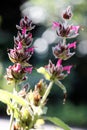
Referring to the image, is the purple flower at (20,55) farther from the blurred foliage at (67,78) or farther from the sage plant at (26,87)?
the blurred foliage at (67,78)

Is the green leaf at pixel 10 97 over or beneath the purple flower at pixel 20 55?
beneath

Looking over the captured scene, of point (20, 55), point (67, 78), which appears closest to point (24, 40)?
point (20, 55)

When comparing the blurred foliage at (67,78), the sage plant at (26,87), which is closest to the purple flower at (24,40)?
the sage plant at (26,87)

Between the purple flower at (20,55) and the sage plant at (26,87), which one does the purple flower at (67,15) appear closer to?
the sage plant at (26,87)

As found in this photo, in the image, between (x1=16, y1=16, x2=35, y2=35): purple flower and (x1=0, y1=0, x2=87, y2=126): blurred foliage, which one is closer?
(x1=16, y1=16, x2=35, y2=35): purple flower

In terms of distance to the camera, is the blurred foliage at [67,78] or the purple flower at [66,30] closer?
the purple flower at [66,30]

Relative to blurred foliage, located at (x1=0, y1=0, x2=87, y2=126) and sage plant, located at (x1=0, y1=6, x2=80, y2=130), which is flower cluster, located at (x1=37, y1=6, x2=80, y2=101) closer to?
sage plant, located at (x1=0, y1=6, x2=80, y2=130)

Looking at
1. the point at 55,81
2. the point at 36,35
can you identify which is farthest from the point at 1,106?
the point at 55,81

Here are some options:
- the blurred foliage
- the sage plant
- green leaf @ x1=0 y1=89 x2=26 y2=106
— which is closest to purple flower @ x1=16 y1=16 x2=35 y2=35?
the sage plant

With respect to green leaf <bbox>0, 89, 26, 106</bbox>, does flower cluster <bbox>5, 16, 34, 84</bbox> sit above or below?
above

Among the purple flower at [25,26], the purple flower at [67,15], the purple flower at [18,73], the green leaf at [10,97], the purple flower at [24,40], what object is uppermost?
the purple flower at [67,15]

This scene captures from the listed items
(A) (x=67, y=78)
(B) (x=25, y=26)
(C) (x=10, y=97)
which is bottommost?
(C) (x=10, y=97)

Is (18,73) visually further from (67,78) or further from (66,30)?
(67,78)
